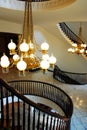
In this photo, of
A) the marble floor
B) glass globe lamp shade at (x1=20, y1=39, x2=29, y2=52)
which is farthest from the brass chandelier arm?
the marble floor

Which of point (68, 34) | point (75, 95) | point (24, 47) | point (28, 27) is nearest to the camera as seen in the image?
point (24, 47)

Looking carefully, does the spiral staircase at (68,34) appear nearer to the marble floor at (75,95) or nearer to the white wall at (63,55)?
the white wall at (63,55)

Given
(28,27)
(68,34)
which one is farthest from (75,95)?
(28,27)

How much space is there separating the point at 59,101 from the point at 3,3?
4.30 metres

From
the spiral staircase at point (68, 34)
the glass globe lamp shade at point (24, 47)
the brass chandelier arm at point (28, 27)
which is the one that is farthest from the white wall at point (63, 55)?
the glass globe lamp shade at point (24, 47)

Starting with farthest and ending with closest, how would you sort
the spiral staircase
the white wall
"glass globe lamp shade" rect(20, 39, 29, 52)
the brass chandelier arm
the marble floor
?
1. the white wall
2. the spiral staircase
3. the marble floor
4. the brass chandelier arm
5. "glass globe lamp shade" rect(20, 39, 29, 52)

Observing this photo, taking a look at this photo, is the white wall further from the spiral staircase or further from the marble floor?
the marble floor

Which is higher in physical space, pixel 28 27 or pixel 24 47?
pixel 28 27

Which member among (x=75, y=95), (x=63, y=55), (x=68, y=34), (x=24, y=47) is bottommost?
(x=75, y=95)

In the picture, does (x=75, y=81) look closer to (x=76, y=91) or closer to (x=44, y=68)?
(x=76, y=91)

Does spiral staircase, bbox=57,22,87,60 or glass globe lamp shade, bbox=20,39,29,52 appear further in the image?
spiral staircase, bbox=57,22,87,60

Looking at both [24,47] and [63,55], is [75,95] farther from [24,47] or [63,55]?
[24,47]

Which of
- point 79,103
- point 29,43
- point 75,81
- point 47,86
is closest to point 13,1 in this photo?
point 29,43

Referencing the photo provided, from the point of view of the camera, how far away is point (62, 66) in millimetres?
13836
